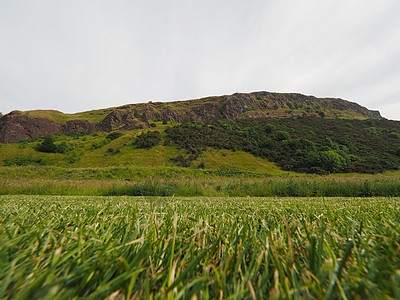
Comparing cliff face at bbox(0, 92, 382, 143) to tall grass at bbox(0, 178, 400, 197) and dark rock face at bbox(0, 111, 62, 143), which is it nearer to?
dark rock face at bbox(0, 111, 62, 143)

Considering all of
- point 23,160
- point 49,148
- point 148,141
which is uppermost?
point 148,141

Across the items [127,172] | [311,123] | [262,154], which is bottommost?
[127,172]

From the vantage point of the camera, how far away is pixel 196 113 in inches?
2992

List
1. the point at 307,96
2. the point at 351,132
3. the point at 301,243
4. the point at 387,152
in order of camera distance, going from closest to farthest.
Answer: the point at 301,243, the point at 387,152, the point at 351,132, the point at 307,96

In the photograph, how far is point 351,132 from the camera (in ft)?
152

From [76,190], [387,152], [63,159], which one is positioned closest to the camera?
[76,190]

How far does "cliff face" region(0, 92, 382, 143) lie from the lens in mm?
55344

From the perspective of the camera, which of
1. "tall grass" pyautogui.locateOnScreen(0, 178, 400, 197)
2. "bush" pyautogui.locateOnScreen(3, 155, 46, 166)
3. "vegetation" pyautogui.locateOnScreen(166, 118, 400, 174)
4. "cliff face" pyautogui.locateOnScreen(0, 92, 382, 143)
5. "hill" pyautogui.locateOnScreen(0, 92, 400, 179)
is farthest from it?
"cliff face" pyautogui.locateOnScreen(0, 92, 382, 143)

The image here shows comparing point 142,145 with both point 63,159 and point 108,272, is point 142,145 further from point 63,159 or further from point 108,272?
point 108,272

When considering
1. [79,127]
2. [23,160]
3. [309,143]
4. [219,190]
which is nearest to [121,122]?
[79,127]

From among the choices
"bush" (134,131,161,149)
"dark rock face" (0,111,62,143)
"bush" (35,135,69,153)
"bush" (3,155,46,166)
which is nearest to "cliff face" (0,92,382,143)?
"dark rock face" (0,111,62,143)

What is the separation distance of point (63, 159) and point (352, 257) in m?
37.8

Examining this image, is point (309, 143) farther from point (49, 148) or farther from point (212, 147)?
point (49, 148)

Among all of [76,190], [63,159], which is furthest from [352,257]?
[63,159]
